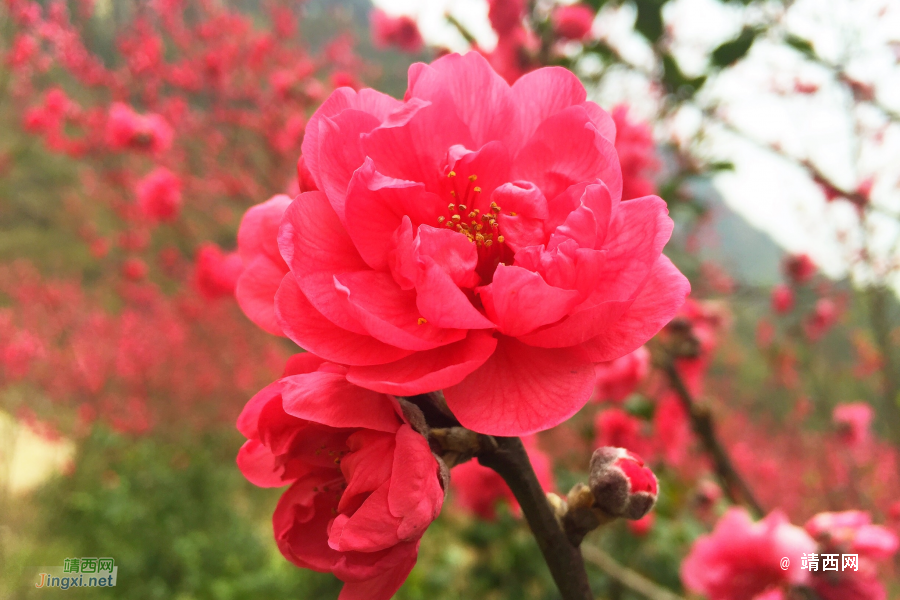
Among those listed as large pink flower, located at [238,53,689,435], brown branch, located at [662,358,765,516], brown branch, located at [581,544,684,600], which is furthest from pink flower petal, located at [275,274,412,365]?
brown branch, located at [581,544,684,600]

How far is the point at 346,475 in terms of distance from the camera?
338 millimetres

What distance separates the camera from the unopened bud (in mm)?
375

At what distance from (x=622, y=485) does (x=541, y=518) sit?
2.7 inches

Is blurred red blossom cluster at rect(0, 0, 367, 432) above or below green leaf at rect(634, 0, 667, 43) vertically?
below

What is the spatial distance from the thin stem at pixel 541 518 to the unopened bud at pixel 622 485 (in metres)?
0.04

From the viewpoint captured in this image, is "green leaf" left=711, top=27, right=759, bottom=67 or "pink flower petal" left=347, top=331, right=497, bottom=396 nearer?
"pink flower petal" left=347, top=331, right=497, bottom=396

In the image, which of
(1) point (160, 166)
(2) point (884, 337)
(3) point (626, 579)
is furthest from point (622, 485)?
(1) point (160, 166)

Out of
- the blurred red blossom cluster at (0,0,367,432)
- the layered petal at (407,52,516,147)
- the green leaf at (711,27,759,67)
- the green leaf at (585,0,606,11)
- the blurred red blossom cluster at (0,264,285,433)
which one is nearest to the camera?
the layered petal at (407,52,516,147)

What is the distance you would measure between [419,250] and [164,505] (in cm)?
434

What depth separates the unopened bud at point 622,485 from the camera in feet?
1.23

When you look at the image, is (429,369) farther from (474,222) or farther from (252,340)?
(252,340)

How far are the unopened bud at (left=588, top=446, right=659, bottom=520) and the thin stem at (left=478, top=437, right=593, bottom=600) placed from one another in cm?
4

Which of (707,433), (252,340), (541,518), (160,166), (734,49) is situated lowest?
(252,340)

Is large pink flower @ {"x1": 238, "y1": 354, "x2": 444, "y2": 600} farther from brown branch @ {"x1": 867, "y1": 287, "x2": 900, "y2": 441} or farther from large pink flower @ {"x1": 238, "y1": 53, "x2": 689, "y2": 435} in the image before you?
brown branch @ {"x1": 867, "y1": 287, "x2": 900, "y2": 441}
